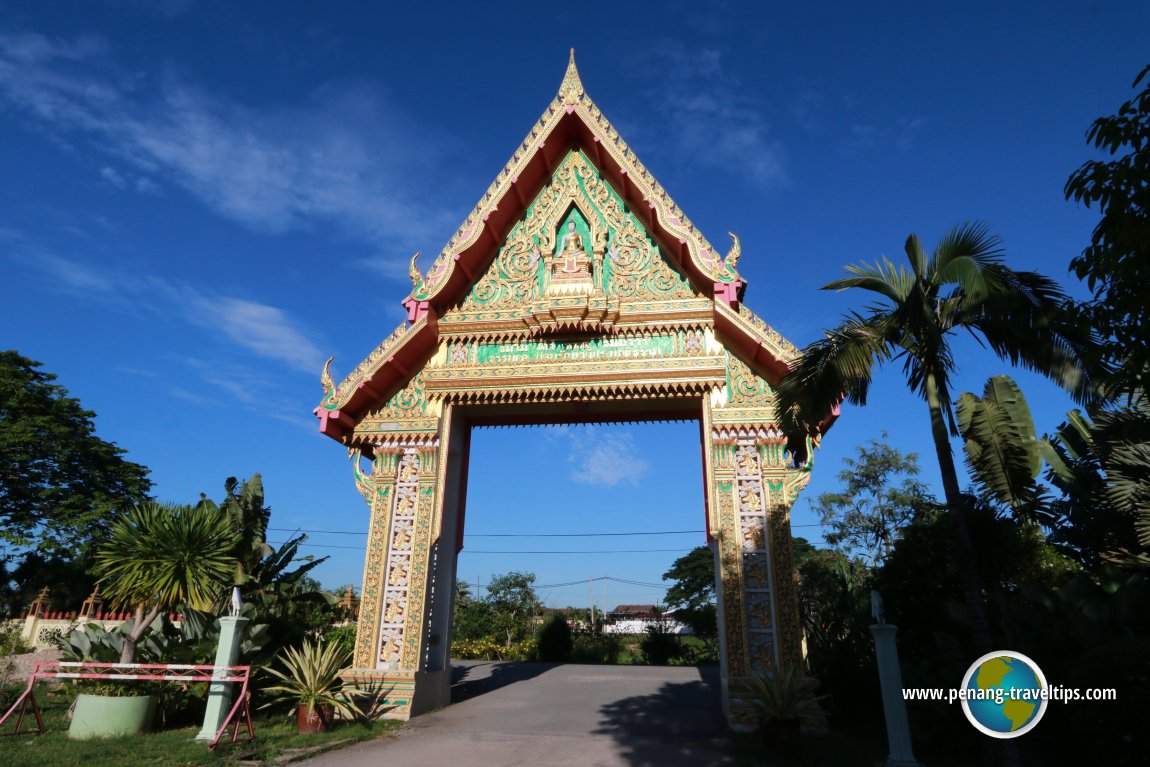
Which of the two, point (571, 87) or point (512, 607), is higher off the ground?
point (571, 87)

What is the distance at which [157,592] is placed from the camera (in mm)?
8867

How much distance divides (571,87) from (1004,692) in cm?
1147

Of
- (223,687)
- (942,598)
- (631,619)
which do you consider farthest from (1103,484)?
(631,619)

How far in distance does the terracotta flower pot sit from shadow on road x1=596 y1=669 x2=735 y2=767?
3720 millimetres

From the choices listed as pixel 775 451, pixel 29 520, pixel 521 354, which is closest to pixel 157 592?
pixel 521 354

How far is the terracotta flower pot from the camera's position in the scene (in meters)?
8.37

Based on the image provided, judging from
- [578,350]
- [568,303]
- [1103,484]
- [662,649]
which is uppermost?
[568,303]

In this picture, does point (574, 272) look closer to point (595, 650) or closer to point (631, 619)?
point (595, 650)

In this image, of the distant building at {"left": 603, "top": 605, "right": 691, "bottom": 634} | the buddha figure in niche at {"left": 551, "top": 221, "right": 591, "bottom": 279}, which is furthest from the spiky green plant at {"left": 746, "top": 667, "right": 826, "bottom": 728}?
the distant building at {"left": 603, "top": 605, "right": 691, "bottom": 634}

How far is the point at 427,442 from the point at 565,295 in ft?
11.7

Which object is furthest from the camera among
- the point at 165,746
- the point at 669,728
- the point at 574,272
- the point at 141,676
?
the point at 574,272

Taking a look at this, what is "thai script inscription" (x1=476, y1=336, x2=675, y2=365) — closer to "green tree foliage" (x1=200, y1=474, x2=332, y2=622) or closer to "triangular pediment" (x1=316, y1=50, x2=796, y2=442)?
"triangular pediment" (x1=316, y1=50, x2=796, y2=442)

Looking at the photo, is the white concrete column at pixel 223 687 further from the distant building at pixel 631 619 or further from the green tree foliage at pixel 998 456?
the distant building at pixel 631 619

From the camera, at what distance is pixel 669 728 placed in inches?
336
